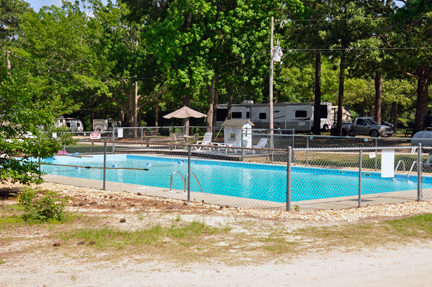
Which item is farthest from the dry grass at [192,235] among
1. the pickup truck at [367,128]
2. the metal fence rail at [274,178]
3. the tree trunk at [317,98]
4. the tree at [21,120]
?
the pickup truck at [367,128]

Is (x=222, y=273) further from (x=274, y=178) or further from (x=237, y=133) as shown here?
(x=237, y=133)

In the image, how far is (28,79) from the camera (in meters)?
10.1

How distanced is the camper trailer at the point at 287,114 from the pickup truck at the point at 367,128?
127 inches

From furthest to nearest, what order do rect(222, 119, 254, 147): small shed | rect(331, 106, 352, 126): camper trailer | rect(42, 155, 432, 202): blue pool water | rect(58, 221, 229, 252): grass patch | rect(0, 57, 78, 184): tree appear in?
rect(331, 106, 352, 126): camper trailer, rect(222, 119, 254, 147): small shed, rect(42, 155, 432, 202): blue pool water, rect(0, 57, 78, 184): tree, rect(58, 221, 229, 252): grass patch

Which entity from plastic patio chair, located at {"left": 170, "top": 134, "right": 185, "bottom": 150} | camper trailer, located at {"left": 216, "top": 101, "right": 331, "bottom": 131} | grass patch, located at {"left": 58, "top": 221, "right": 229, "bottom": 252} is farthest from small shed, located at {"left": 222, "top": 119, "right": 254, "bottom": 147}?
camper trailer, located at {"left": 216, "top": 101, "right": 331, "bottom": 131}

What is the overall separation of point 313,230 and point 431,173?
1101 centimetres

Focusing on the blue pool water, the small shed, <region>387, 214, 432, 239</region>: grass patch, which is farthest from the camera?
the small shed

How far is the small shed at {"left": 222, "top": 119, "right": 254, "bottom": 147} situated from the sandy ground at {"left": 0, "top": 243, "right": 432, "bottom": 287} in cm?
1702

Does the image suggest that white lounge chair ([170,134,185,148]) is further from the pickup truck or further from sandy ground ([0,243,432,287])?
sandy ground ([0,243,432,287])

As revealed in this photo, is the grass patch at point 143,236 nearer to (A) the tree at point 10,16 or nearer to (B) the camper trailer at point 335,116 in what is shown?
(B) the camper trailer at point 335,116

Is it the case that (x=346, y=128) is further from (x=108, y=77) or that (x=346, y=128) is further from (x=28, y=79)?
(x=28, y=79)

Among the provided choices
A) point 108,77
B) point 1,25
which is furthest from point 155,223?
point 1,25

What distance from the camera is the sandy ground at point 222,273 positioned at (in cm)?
509

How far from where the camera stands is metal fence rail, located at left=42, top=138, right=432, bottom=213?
10.6 meters
